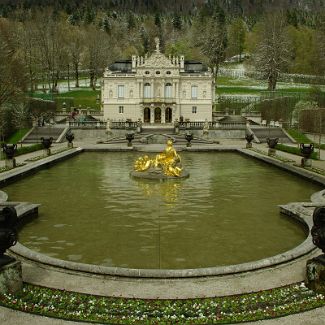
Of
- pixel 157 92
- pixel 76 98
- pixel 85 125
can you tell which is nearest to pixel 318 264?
pixel 85 125

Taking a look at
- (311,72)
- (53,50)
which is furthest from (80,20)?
(311,72)

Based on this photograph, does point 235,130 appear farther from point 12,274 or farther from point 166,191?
point 12,274

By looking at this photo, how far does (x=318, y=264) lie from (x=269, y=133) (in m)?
50.4

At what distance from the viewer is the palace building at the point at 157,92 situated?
7319 centimetres

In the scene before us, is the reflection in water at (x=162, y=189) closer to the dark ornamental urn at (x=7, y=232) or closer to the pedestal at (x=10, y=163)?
the pedestal at (x=10, y=163)

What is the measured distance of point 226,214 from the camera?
18969 millimetres

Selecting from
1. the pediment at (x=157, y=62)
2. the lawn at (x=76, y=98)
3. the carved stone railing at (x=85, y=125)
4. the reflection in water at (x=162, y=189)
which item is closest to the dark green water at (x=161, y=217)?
the reflection in water at (x=162, y=189)

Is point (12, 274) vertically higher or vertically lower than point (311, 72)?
lower

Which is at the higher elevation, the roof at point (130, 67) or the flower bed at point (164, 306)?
the roof at point (130, 67)

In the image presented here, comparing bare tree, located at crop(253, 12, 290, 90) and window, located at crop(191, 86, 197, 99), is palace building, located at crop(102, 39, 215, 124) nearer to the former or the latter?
window, located at crop(191, 86, 197, 99)

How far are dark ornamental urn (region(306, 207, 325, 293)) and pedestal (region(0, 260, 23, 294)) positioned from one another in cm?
665

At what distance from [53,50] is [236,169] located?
2844 inches

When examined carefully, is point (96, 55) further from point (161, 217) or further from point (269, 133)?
point (161, 217)

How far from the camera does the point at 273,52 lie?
95.6 meters
